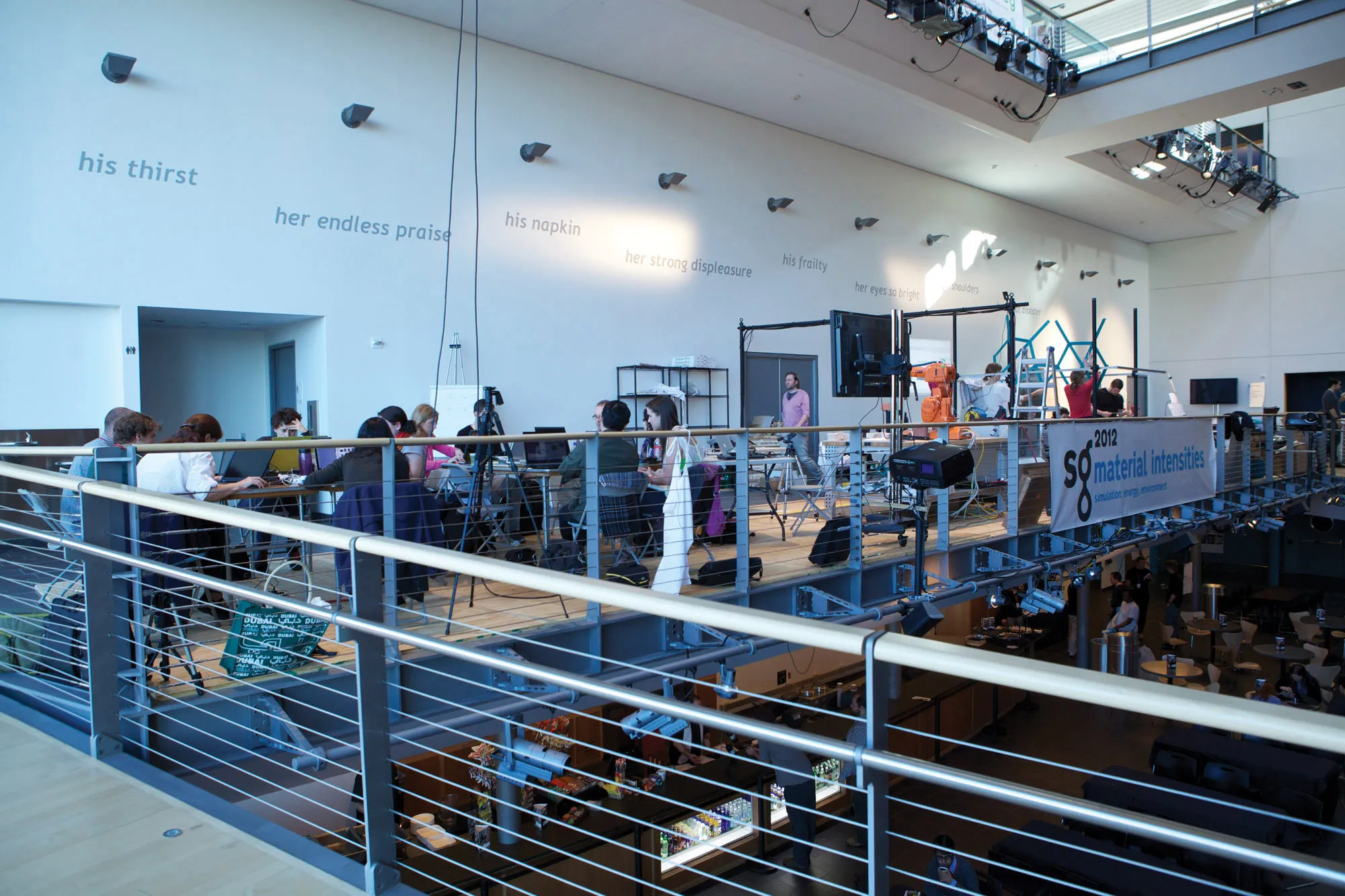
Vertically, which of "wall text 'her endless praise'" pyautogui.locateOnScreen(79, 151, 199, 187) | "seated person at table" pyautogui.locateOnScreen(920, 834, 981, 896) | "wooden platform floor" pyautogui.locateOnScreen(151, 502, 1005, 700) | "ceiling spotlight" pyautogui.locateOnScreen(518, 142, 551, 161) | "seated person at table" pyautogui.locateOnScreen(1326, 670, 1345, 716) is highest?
"ceiling spotlight" pyautogui.locateOnScreen(518, 142, 551, 161)

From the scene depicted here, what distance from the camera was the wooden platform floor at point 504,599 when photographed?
3566mm

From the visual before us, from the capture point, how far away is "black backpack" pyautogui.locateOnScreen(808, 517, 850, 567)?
221 inches

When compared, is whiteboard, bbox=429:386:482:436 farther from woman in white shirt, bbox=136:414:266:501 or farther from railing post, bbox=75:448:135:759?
railing post, bbox=75:448:135:759

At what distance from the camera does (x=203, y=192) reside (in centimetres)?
691

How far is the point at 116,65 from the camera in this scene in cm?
632

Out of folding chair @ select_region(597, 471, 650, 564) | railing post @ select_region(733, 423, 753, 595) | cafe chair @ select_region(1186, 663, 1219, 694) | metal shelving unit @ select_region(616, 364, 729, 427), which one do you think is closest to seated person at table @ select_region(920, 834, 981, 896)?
railing post @ select_region(733, 423, 753, 595)

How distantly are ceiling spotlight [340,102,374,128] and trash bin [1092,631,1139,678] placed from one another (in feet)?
36.1

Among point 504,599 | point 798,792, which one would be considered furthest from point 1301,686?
point 504,599

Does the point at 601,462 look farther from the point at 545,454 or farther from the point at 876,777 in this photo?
the point at 876,777

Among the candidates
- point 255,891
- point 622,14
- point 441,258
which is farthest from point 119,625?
point 622,14

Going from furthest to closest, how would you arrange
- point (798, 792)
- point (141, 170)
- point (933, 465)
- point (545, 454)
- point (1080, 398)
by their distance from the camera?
point (1080, 398) → point (798, 792) → point (141, 170) → point (545, 454) → point (933, 465)

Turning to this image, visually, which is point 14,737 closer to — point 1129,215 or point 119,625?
point 119,625

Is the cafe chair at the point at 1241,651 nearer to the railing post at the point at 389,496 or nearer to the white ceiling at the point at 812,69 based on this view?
the white ceiling at the point at 812,69

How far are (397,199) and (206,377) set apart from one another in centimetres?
260
